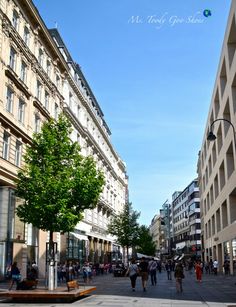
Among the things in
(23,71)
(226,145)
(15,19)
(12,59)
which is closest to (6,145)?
(12,59)

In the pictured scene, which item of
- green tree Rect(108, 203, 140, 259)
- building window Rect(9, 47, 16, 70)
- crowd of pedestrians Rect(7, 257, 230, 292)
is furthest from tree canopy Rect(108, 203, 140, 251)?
building window Rect(9, 47, 16, 70)

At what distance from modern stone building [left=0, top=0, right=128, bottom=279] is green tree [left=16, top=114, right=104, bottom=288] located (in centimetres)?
513

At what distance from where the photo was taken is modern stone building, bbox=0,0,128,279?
28.7 meters

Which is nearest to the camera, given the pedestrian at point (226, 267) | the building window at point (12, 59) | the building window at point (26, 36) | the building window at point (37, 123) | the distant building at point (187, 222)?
the building window at point (12, 59)

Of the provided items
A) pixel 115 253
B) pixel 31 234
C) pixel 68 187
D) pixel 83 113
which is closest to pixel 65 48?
pixel 83 113

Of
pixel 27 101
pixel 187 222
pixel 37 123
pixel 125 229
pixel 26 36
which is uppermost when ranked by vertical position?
pixel 26 36

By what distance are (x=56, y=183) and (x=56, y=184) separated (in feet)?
0.30

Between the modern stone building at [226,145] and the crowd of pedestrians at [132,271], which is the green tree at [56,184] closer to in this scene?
the crowd of pedestrians at [132,271]

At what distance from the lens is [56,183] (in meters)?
21.9

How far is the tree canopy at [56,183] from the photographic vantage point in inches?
861

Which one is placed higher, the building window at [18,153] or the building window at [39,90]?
the building window at [39,90]

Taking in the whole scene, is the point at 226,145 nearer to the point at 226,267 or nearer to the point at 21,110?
the point at 226,267

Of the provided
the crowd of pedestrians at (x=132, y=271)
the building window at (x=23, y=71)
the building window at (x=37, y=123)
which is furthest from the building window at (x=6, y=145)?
the crowd of pedestrians at (x=132, y=271)

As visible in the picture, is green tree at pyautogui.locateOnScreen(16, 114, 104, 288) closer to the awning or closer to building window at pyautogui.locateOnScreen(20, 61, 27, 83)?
building window at pyautogui.locateOnScreen(20, 61, 27, 83)
